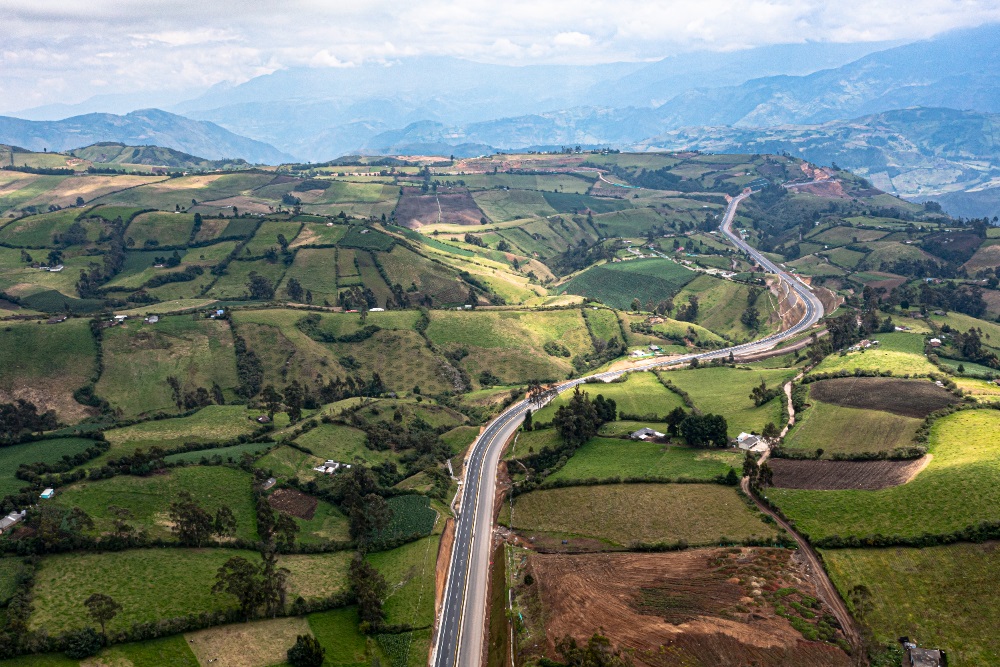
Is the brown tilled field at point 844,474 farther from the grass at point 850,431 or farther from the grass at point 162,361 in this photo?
the grass at point 162,361

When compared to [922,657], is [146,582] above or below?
above

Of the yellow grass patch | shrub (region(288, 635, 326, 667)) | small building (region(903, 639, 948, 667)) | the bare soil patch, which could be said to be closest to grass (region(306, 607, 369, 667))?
shrub (region(288, 635, 326, 667))

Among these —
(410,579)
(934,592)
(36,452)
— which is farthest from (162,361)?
(934,592)

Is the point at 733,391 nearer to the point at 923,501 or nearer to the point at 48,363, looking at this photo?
the point at 923,501

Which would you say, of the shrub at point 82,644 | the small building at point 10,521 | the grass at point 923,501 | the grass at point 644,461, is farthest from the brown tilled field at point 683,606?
the small building at point 10,521

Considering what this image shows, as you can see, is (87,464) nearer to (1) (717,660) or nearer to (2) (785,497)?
(1) (717,660)

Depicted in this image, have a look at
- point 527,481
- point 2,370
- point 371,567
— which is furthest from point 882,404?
point 2,370

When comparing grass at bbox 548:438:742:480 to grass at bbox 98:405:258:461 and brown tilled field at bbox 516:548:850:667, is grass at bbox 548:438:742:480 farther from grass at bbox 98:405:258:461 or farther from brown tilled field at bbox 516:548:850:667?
grass at bbox 98:405:258:461
